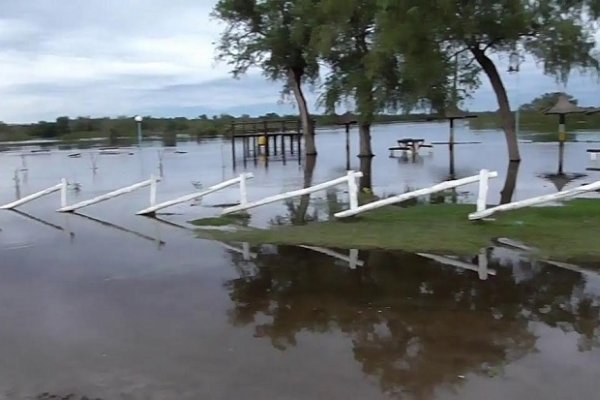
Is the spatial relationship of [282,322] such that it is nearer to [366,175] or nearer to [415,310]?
[415,310]

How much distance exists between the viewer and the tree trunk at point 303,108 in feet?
121

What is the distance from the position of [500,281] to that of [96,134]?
278 ft

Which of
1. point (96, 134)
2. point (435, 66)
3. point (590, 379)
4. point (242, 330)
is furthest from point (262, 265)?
point (96, 134)

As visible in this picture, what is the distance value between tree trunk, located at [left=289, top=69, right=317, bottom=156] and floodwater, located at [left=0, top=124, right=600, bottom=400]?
2573 centimetres

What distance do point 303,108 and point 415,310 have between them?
30.8 m

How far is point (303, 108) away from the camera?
37031 millimetres

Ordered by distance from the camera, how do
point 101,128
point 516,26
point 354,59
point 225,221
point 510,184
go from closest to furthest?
1. point 225,221
2. point 510,184
3. point 516,26
4. point 354,59
5. point 101,128

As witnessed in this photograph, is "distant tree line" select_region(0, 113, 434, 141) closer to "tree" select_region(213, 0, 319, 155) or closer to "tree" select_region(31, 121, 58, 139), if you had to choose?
"tree" select_region(31, 121, 58, 139)

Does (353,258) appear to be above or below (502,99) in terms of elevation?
below

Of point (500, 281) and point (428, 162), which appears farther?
point (428, 162)

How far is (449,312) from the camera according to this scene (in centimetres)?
675

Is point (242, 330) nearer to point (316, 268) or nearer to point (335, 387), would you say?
point (335, 387)

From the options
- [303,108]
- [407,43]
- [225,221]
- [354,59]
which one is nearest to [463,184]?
[225,221]

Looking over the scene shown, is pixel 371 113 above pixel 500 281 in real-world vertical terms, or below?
above
